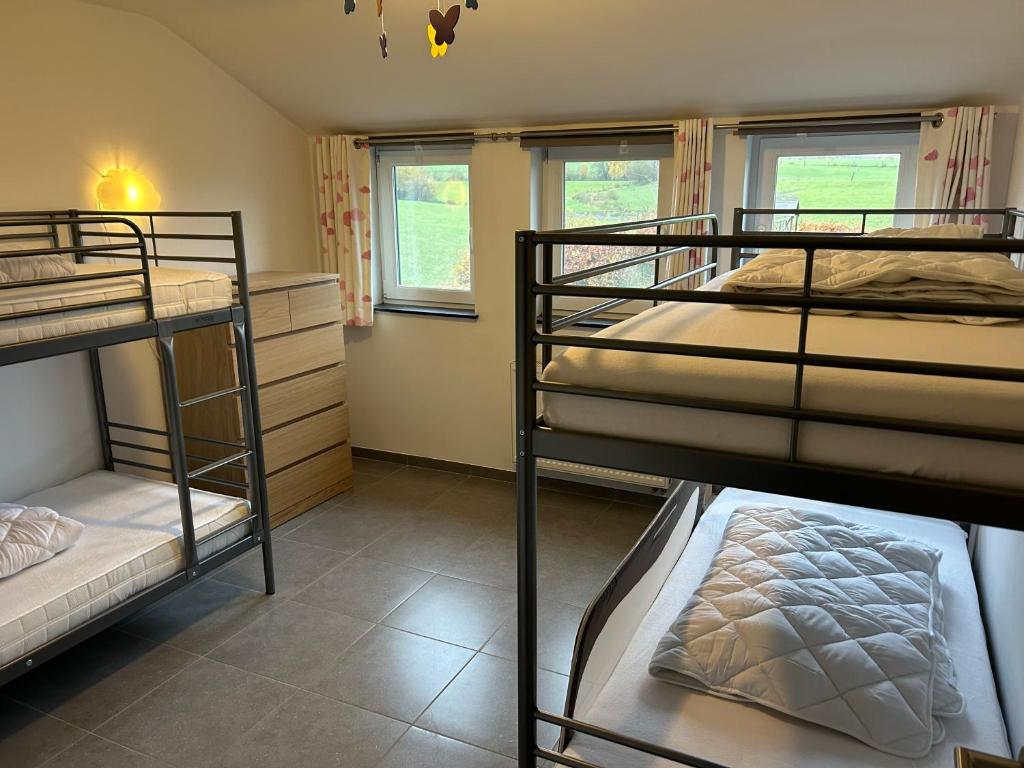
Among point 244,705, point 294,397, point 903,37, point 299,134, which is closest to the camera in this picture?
point 244,705

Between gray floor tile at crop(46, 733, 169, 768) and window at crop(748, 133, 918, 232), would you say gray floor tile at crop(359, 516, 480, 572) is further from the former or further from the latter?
window at crop(748, 133, 918, 232)

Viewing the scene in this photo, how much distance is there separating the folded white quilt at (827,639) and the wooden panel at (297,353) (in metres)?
2.35

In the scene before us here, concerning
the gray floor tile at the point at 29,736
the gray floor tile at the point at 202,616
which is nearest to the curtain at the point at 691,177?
the gray floor tile at the point at 202,616

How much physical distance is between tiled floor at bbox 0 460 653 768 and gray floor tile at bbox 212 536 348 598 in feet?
0.03

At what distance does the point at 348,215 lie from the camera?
14.7 feet

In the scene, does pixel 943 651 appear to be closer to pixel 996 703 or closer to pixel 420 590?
pixel 996 703

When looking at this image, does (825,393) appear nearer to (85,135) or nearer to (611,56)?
(611,56)

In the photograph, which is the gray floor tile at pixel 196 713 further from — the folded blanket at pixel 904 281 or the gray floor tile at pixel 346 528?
the folded blanket at pixel 904 281

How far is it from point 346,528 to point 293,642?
1003 mm

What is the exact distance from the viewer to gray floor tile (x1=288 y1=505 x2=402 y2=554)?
3764mm

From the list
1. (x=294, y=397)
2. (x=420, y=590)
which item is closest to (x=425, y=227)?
(x=294, y=397)

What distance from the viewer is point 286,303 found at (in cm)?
380

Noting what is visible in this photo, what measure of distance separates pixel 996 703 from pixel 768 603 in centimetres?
60

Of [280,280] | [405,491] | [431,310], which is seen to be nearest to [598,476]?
[405,491]
